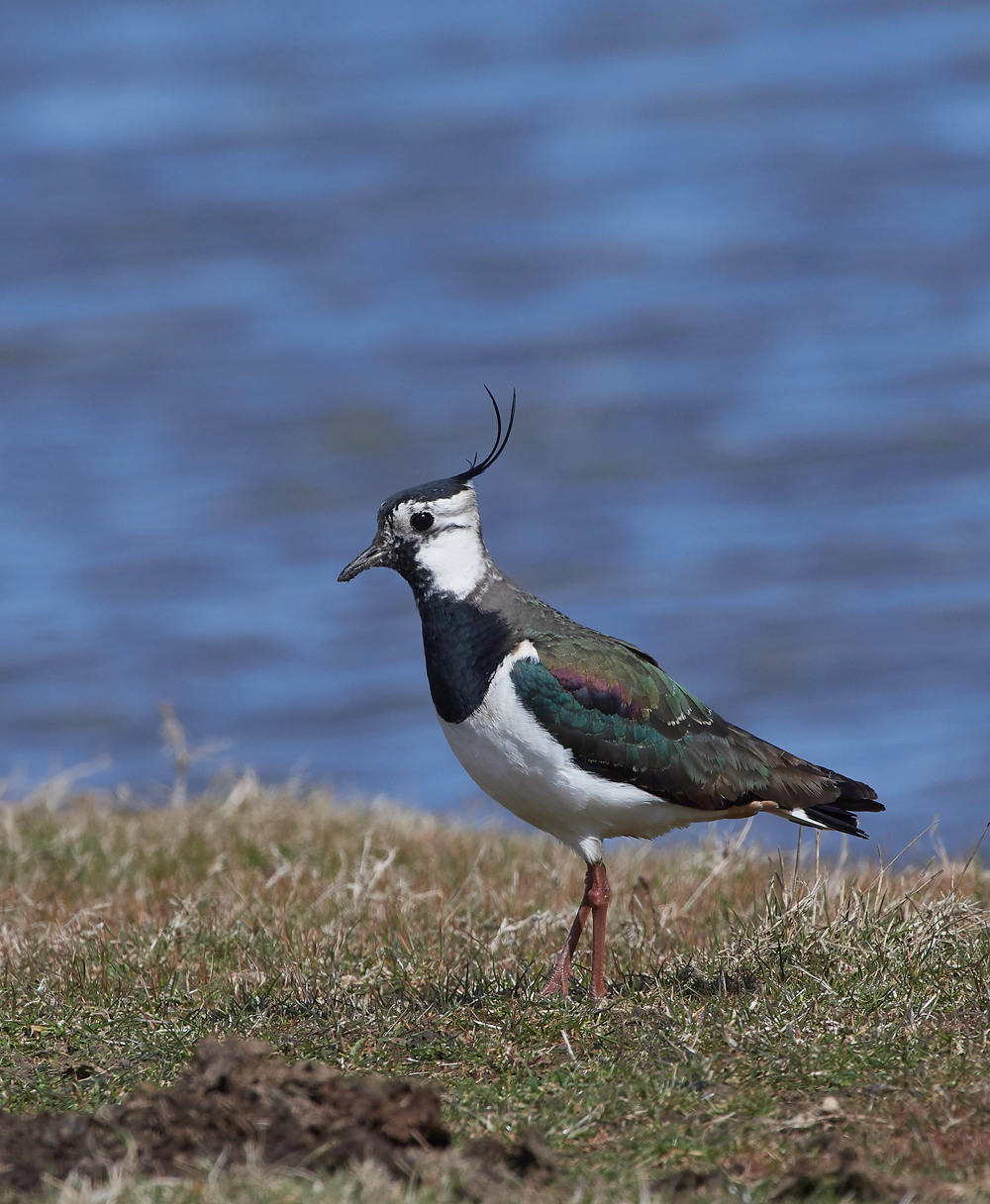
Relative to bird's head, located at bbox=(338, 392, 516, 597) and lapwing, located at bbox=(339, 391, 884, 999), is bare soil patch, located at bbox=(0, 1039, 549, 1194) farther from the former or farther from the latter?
bird's head, located at bbox=(338, 392, 516, 597)

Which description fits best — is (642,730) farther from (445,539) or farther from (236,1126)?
(236,1126)

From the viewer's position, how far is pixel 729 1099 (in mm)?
4402

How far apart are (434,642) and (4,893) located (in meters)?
2.83

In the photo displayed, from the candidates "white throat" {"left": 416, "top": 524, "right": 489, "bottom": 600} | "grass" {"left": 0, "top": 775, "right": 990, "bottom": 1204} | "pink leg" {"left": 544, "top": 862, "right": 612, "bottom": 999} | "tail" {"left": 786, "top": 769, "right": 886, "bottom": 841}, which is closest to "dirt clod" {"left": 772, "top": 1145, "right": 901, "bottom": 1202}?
"grass" {"left": 0, "top": 775, "right": 990, "bottom": 1204}

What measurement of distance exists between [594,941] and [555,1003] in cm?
47

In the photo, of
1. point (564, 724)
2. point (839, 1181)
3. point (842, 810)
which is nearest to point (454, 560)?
point (564, 724)

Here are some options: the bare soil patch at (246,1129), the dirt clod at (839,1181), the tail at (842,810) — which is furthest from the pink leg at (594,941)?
the dirt clod at (839,1181)

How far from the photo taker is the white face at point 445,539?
235 inches

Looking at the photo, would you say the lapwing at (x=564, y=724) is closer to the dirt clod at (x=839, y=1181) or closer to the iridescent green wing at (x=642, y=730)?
the iridescent green wing at (x=642, y=730)

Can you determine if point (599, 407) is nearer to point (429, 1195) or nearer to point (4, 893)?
point (4, 893)

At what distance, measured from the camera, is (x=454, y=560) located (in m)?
5.98

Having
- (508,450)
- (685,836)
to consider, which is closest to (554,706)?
(685,836)

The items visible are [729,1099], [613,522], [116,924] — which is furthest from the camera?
[613,522]

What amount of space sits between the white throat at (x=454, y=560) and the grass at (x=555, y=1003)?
1411 millimetres
